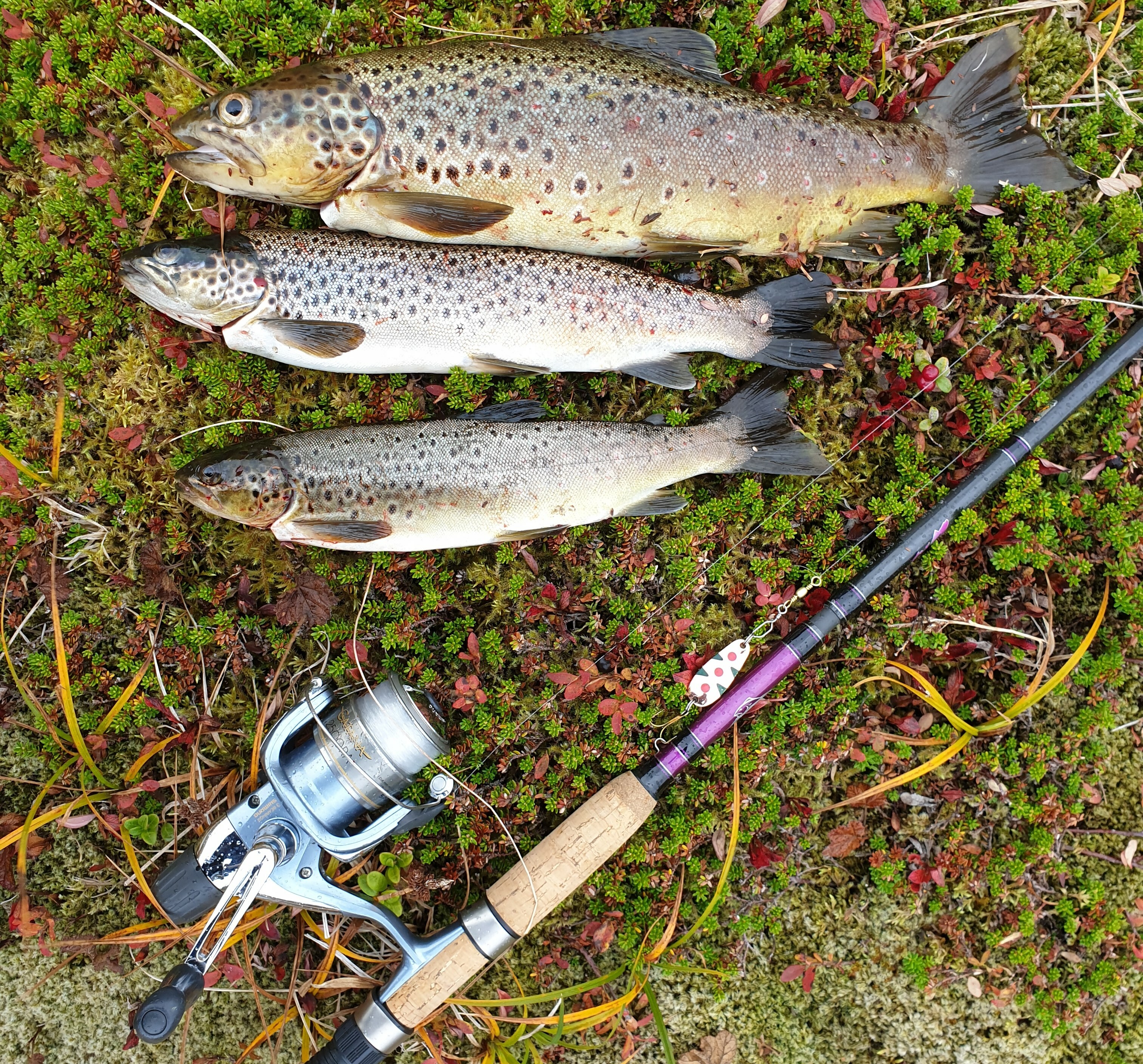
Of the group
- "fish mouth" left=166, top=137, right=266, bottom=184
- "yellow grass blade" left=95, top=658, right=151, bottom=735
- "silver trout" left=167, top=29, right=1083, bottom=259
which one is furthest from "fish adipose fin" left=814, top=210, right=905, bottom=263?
"yellow grass blade" left=95, top=658, right=151, bottom=735

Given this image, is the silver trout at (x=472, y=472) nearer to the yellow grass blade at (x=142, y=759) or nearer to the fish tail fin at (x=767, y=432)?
the fish tail fin at (x=767, y=432)

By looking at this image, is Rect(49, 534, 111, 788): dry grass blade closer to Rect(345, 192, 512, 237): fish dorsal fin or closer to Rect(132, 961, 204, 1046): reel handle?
Rect(132, 961, 204, 1046): reel handle

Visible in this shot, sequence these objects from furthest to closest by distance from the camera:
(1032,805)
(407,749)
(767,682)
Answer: (1032,805), (767,682), (407,749)

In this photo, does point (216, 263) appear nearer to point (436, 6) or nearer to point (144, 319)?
point (144, 319)

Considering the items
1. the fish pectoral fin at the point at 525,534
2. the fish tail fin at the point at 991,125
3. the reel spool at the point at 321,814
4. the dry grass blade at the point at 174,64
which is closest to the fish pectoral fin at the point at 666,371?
the fish pectoral fin at the point at 525,534

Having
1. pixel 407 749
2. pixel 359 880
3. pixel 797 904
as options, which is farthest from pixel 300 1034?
pixel 797 904
